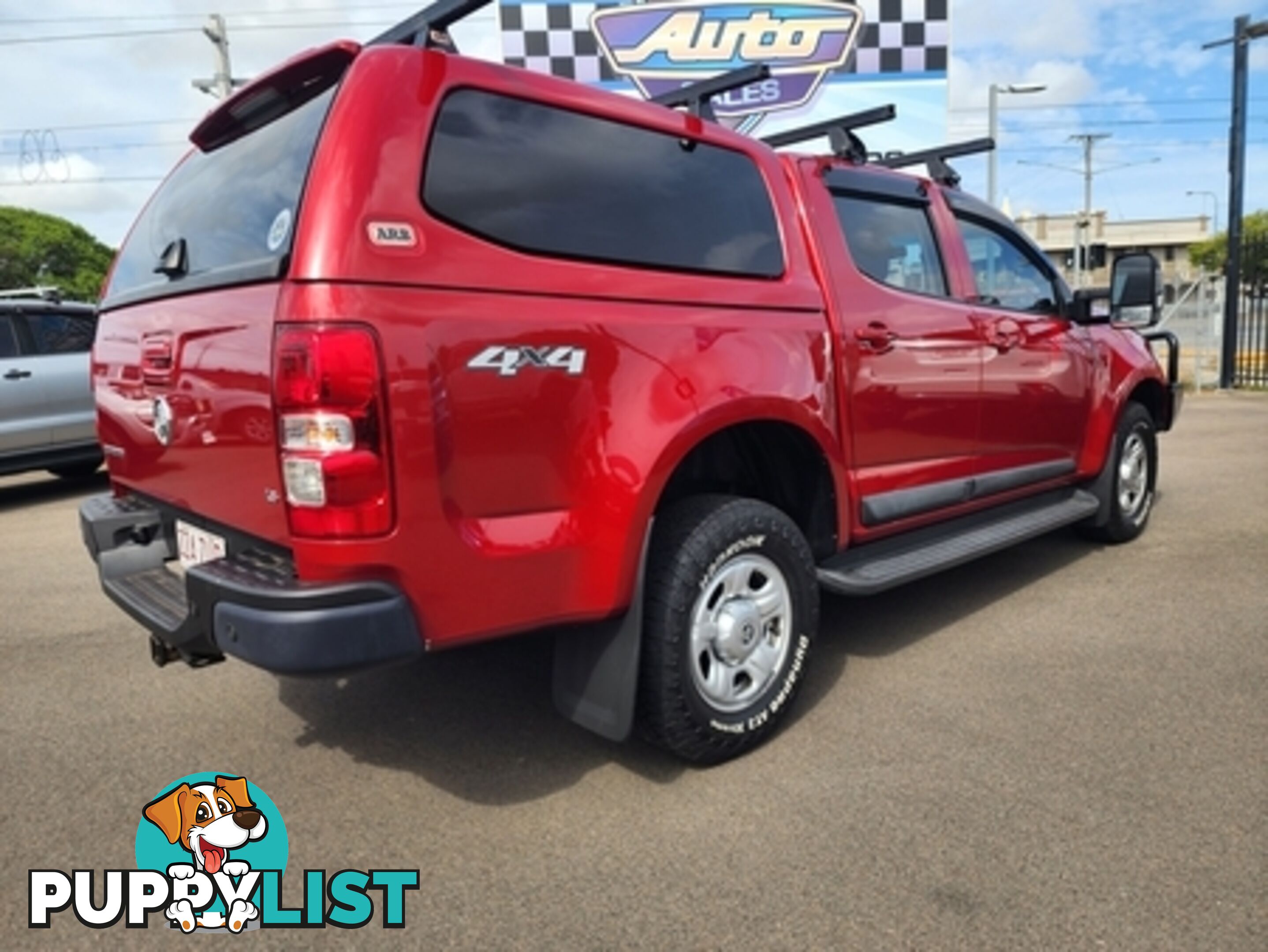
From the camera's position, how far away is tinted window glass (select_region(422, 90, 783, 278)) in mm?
2084

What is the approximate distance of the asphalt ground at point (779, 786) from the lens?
1915 mm

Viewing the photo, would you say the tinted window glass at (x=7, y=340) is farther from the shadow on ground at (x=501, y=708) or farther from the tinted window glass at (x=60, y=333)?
the shadow on ground at (x=501, y=708)

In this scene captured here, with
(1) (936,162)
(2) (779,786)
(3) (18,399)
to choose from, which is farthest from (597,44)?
(2) (779,786)


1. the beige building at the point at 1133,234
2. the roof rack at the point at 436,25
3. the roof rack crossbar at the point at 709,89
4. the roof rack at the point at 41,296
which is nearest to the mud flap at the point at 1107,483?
the roof rack crossbar at the point at 709,89

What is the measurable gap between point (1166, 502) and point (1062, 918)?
4.79 m

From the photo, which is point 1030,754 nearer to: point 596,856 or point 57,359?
point 596,856

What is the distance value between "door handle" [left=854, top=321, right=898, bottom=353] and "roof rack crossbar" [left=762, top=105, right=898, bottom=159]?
28.6 inches

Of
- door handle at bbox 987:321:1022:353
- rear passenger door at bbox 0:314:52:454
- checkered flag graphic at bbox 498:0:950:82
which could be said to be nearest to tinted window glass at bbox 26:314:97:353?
rear passenger door at bbox 0:314:52:454

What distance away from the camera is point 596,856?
2.15m

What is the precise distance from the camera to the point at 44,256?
42.6 m

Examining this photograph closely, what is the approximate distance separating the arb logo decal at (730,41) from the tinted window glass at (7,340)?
810 centimetres

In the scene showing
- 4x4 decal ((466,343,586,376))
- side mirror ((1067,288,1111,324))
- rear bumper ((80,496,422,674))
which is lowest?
rear bumper ((80,496,422,674))

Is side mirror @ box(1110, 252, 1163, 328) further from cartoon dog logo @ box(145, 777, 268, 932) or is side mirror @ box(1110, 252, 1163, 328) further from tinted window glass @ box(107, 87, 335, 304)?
cartoon dog logo @ box(145, 777, 268, 932)

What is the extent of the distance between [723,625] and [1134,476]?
3.44 m
